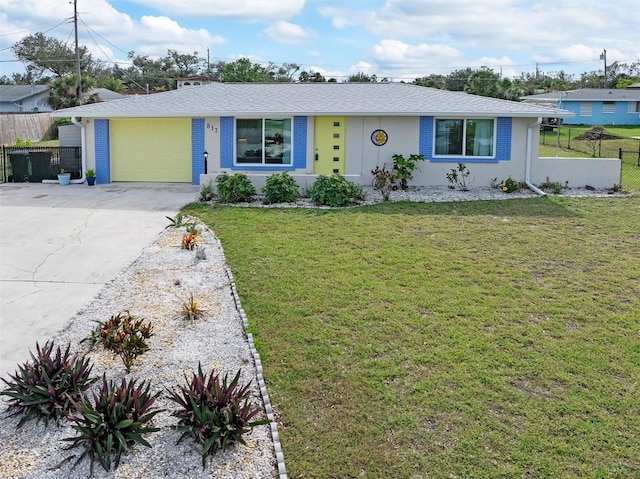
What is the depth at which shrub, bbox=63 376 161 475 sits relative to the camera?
13.5ft

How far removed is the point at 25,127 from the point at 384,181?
82.7ft

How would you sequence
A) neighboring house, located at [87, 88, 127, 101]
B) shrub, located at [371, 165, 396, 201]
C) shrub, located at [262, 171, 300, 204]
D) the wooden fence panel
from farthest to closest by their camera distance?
neighboring house, located at [87, 88, 127, 101] → the wooden fence panel → shrub, located at [371, 165, 396, 201] → shrub, located at [262, 171, 300, 204]

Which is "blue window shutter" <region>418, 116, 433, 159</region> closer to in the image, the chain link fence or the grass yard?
the chain link fence

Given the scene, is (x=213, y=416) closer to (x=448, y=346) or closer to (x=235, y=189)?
(x=448, y=346)

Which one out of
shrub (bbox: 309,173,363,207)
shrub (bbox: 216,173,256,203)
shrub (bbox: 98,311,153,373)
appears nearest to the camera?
shrub (bbox: 98,311,153,373)

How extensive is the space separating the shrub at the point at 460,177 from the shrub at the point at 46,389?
1232cm

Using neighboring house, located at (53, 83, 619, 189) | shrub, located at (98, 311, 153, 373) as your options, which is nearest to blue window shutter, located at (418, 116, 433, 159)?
neighboring house, located at (53, 83, 619, 189)

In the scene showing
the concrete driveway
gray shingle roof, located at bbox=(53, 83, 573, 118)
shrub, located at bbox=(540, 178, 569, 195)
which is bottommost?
the concrete driveway

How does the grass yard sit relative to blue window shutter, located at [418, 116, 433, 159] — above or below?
below

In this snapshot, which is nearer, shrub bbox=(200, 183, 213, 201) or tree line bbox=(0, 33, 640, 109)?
shrub bbox=(200, 183, 213, 201)

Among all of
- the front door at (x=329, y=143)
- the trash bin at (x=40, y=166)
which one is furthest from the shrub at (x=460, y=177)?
the trash bin at (x=40, y=166)

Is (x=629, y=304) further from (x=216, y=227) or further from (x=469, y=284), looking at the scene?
(x=216, y=227)

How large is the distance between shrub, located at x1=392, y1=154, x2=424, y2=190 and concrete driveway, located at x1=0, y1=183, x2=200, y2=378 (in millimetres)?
5190

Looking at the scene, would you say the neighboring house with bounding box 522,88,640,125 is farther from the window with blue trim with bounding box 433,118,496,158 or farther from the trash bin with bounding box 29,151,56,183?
the trash bin with bounding box 29,151,56,183
